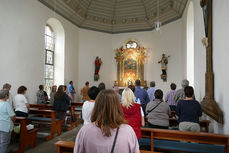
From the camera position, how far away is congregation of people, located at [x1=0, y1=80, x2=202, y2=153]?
1312mm

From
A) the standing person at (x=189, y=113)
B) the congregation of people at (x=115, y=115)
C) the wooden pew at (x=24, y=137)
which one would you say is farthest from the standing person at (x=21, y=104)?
the standing person at (x=189, y=113)

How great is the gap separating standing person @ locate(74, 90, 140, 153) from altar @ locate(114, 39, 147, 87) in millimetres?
11476

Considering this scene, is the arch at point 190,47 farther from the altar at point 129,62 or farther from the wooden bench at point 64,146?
the wooden bench at point 64,146

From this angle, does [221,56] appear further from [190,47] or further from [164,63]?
[164,63]

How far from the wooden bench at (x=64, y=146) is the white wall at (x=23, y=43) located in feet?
17.0

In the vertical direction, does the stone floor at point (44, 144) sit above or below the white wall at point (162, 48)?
below

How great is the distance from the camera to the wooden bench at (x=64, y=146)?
2392 mm

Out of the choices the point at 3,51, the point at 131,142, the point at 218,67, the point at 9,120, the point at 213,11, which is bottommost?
the point at 9,120

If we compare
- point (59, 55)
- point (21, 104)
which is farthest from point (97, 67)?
point (21, 104)

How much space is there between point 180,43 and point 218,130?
7623mm

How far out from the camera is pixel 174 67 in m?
10.6

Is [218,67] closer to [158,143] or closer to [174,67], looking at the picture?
[158,143]

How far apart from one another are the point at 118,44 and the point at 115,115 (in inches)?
495

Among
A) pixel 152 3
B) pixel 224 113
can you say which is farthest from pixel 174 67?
pixel 224 113
